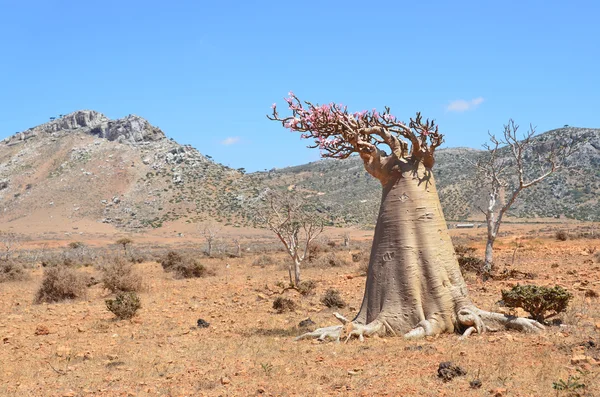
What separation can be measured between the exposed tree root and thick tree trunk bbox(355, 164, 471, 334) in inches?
1.9

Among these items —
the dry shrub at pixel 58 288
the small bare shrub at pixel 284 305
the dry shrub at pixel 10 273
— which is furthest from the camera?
the dry shrub at pixel 10 273

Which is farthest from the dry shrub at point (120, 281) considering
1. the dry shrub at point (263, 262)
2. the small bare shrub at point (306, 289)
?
the dry shrub at point (263, 262)

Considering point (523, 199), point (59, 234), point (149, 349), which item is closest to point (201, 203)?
point (59, 234)

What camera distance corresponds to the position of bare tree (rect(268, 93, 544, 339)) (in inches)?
289

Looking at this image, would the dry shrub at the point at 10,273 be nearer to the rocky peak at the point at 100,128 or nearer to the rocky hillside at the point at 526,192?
the rocky hillside at the point at 526,192

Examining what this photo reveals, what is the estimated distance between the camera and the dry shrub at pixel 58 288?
587 inches

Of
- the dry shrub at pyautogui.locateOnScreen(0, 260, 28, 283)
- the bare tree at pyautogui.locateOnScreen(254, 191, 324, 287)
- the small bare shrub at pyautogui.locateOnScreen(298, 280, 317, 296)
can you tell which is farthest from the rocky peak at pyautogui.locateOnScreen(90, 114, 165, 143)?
the small bare shrub at pyautogui.locateOnScreen(298, 280, 317, 296)

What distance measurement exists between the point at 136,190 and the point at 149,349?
65.2 meters

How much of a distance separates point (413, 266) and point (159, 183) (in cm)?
6754

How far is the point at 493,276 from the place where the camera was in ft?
46.4

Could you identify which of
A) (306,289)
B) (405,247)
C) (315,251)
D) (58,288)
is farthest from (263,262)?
(405,247)

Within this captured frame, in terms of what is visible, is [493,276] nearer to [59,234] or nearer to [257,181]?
[59,234]

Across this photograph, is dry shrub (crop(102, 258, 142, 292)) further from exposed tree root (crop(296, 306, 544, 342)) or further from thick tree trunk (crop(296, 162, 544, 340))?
exposed tree root (crop(296, 306, 544, 342))

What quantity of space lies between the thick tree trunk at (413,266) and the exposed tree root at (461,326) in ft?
0.16
